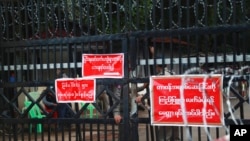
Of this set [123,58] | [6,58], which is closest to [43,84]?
[6,58]

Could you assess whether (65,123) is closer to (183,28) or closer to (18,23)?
(18,23)

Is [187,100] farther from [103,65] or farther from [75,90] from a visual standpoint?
[75,90]

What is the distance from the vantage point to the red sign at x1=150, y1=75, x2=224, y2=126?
4.93 metres

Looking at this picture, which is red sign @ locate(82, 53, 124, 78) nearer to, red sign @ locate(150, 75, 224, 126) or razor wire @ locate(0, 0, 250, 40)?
razor wire @ locate(0, 0, 250, 40)

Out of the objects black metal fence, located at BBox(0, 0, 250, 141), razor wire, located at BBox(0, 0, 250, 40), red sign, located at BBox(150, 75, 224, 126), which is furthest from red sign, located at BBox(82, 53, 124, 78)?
red sign, located at BBox(150, 75, 224, 126)

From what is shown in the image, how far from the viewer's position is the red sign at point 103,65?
18.1 feet

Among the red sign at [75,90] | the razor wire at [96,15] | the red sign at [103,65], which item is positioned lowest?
the red sign at [75,90]

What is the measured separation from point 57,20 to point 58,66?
614 mm

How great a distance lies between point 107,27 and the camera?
19.4 feet

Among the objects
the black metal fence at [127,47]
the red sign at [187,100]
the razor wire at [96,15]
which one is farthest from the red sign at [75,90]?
the red sign at [187,100]

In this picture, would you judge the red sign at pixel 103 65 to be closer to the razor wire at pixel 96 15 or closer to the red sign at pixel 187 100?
the razor wire at pixel 96 15

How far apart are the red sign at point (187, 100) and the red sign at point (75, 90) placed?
87cm

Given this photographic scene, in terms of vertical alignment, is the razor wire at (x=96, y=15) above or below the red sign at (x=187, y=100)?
above

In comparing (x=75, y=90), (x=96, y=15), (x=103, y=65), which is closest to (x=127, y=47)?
(x=103, y=65)
